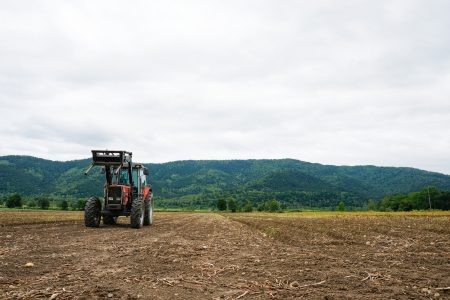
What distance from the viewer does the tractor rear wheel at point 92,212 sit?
20.5 metres

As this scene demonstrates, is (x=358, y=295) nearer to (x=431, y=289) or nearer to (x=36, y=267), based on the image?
(x=431, y=289)

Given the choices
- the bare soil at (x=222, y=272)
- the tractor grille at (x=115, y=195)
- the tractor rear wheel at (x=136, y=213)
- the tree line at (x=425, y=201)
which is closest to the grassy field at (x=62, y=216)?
the tractor grille at (x=115, y=195)

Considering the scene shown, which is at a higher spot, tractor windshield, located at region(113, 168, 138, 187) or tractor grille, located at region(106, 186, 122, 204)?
tractor windshield, located at region(113, 168, 138, 187)

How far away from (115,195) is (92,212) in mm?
1561

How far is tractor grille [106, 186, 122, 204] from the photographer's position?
2102 centimetres

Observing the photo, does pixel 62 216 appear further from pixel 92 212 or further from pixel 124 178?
pixel 92 212

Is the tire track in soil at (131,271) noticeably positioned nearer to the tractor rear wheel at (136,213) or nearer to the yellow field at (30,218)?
the tractor rear wheel at (136,213)

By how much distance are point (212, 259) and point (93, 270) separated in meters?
3.09

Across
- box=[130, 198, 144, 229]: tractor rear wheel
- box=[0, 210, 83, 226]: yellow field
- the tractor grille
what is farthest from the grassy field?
box=[130, 198, 144, 229]: tractor rear wheel

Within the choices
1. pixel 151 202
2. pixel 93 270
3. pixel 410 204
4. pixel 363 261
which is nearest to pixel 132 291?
pixel 93 270

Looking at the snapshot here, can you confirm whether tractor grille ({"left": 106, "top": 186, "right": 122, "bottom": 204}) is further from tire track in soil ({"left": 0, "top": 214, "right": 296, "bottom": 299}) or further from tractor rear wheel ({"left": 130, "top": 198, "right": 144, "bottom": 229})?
tire track in soil ({"left": 0, "top": 214, "right": 296, "bottom": 299})

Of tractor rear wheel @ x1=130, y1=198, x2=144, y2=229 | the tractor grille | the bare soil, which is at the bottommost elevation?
the bare soil

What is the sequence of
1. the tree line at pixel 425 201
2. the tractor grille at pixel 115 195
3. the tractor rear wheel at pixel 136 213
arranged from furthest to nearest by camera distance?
the tree line at pixel 425 201, the tractor grille at pixel 115 195, the tractor rear wheel at pixel 136 213

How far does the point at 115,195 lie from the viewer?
21.0 metres
